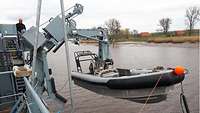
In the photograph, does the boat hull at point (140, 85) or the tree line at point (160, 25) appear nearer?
the boat hull at point (140, 85)

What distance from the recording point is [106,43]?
1000cm

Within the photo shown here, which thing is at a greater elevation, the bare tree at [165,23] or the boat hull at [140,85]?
the bare tree at [165,23]

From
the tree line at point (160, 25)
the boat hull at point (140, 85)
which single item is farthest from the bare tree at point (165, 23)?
the boat hull at point (140, 85)

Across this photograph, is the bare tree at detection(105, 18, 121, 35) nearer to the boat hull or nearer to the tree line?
the tree line

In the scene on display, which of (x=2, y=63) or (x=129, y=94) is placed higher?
(x=2, y=63)

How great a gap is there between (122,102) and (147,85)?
7.86 ft

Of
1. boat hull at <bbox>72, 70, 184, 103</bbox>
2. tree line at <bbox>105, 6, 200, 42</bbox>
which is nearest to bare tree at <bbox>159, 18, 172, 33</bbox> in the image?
tree line at <bbox>105, 6, 200, 42</bbox>

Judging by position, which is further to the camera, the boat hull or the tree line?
the tree line

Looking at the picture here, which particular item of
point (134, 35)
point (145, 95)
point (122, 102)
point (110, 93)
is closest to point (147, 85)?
point (145, 95)

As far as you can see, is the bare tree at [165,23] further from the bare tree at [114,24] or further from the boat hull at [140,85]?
the boat hull at [140,85]

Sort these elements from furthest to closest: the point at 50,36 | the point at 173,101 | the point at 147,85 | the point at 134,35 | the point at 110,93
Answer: the point at 134,35
the point at 173,101
the point at 110,93
the point at 147,85
the point at 50,36

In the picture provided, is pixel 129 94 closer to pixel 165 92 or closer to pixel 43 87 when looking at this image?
pixel 165 92

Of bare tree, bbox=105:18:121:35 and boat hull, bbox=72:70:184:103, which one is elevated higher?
bare tree, bbox=105:18:121:35

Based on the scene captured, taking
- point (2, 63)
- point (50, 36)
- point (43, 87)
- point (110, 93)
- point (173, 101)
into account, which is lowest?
point (173, 101)
